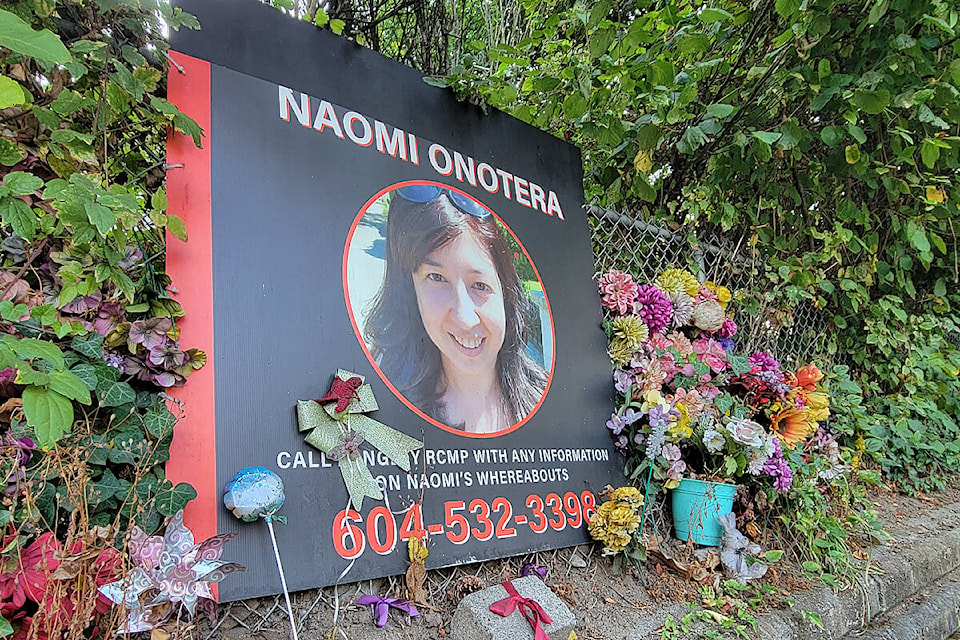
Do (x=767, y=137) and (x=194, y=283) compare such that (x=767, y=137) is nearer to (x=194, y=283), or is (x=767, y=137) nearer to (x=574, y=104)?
(x=574, y=104)

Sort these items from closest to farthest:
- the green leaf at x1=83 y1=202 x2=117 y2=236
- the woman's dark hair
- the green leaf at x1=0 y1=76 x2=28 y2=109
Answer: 1. the green leaf at x1=0 y1=76 x2=28 y2=109
2. the green leaf at x1=83 y1=202 x2=117 y2=236
3. the woman's dark hair

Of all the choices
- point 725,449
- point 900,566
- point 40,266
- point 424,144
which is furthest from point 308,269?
point 900,566

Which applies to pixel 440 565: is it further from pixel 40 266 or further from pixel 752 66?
pixel 752 66

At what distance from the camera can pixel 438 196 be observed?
1.66m

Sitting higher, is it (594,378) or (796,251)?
(796,251)

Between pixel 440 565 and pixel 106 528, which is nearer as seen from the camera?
pixel 106 528

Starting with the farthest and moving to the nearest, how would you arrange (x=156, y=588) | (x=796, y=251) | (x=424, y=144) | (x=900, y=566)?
1. (x=796, y=251)
2. (x=900, y=566)
3. (x=424, y=144)
4. (x=156, y=588)

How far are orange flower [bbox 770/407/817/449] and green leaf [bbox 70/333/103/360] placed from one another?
6.71 feet

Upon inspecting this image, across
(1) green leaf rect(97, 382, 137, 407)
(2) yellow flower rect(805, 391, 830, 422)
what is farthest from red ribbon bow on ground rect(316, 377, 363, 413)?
(2) yellow flower rect(805, 391, 830, 422)

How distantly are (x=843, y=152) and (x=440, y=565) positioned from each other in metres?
2.57

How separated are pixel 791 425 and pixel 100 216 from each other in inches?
85.4

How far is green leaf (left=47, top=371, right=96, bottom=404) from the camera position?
31.0 inches

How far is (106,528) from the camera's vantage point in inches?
33.9

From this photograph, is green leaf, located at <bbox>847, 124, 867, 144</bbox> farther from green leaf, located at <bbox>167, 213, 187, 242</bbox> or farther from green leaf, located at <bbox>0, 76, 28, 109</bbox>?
green leaf, located at <bbox>0, 76, 28, 109</bbox>
